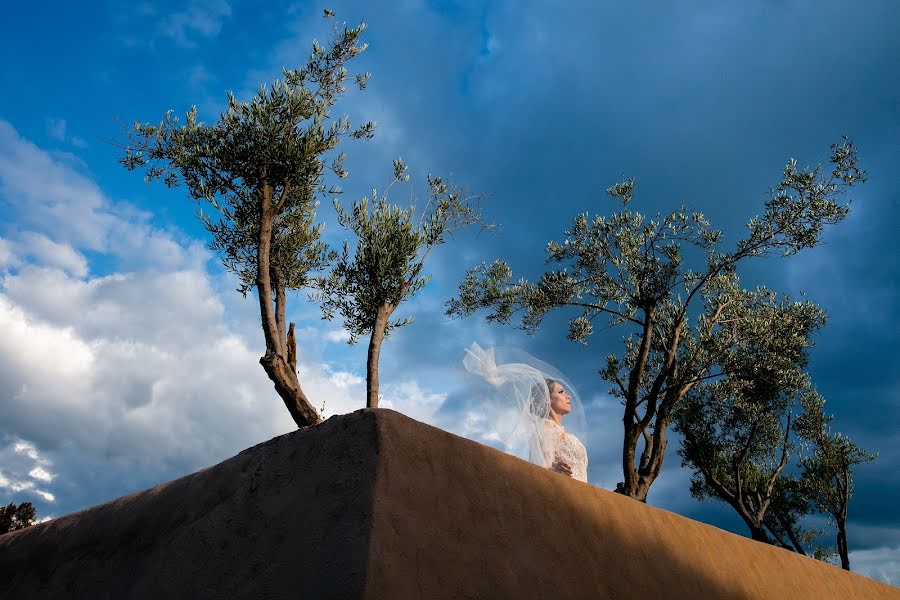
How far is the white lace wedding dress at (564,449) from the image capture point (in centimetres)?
790

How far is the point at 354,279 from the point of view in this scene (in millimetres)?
13297

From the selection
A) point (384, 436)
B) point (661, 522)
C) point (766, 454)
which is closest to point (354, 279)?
point (661, 522)

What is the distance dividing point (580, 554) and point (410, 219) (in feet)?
31.9

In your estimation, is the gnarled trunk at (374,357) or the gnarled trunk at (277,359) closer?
the gnarled trunk at (277,359)

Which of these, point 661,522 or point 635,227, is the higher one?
point 635,227

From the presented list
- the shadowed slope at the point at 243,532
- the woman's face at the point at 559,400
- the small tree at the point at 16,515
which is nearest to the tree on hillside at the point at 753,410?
the woman's face at the point at 559,400

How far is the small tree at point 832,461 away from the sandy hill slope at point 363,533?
16.8 meters

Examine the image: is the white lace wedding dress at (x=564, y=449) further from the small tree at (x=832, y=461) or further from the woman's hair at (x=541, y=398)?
the small tree at (x=832, y=461)

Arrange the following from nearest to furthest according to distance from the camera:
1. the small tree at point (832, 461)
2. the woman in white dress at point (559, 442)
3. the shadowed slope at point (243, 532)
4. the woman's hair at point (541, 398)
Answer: the shadowed slope at point (243, 532) → the woman in white dress at point (559, 442) → the woman's hair at point (541, 398) → the small tree at point (832, 461)

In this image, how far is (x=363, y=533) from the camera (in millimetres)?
2795

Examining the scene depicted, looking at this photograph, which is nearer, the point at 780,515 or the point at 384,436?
the point at 384,436

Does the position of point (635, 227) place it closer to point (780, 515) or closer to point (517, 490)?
point (517, 490)

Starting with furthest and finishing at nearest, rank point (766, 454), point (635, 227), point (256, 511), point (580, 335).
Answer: point (766, 454)
point (580, 335)
point (635, 227)
point (256, 511)

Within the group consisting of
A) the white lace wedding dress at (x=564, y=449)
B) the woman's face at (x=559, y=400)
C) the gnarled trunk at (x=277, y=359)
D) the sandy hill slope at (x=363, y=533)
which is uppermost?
the gnarled trunk at (x=277, y=359)
